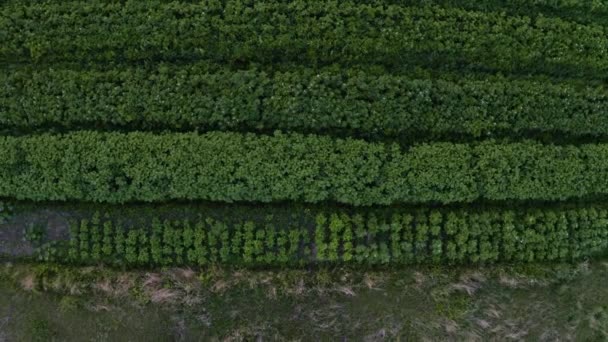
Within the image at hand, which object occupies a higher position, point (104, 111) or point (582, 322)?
point (104, 111)

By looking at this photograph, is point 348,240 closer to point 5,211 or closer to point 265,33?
point 265,33

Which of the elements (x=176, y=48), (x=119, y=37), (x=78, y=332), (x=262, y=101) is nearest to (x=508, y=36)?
(x=262, y=101)

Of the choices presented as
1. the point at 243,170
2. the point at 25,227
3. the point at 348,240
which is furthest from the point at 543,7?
the point at 25,227

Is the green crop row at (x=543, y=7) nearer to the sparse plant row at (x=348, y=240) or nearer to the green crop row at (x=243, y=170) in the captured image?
the green crop row at (x=243, y=170)

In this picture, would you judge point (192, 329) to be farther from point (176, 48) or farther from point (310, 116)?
point (176, 48)

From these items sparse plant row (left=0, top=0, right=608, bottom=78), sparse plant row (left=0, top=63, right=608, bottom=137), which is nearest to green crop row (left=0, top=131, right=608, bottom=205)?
sparse plant row (left=0, top=63, right=608, bottom=137)

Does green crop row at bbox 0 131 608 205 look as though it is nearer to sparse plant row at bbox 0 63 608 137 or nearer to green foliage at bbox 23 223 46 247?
sparse plant row at bbox 0 63 608 137
